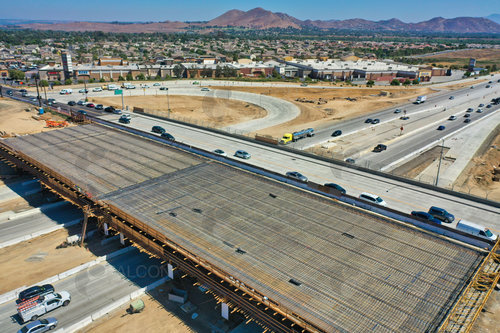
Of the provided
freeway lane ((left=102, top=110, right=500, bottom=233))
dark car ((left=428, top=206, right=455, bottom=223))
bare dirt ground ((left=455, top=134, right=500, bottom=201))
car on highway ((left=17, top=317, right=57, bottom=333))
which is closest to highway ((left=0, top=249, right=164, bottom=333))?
car on highway ((left=17, top=317, right=57, bottom=333))

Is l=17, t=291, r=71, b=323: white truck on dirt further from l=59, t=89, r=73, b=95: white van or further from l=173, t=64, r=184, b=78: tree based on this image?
l=173, t=64, r=184, b=78: tree

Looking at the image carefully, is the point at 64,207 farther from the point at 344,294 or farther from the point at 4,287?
→ the point at 344,294

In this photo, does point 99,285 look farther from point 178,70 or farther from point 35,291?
point 178,70

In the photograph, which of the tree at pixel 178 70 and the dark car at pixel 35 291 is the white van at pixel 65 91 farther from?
the dark car at pixel 35 291

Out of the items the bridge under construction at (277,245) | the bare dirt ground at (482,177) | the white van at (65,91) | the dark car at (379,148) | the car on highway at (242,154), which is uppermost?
the white van at (65,91)

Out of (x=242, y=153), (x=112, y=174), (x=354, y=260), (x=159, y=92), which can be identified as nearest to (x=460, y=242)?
(x=354, y=260)

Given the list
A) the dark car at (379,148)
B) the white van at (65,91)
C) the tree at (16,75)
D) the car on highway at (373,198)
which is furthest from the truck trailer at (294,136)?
the tree at (16,75)
